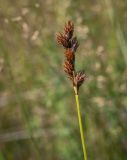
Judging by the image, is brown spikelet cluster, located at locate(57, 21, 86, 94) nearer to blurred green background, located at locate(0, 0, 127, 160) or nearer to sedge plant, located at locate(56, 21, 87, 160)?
sedge plant, located at locate(56, 21, 87, 160)

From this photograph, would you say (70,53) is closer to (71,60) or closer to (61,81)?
(71,60)

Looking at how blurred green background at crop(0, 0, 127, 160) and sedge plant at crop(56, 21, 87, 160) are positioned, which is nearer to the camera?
sedge plant at crop(56, 21, 87, 160)

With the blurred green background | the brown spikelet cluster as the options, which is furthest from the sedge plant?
the blurred green background

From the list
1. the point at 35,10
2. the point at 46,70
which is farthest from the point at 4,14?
the point at 46,70

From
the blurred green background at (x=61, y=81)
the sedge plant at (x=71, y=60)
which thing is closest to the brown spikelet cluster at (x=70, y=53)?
Result: the sedge plant at (x=71, y=60)

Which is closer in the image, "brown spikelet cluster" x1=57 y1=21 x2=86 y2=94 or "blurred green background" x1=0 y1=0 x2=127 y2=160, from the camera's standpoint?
"brown spikelet cluster" x1=57 y1=21 x2=86 y2=94

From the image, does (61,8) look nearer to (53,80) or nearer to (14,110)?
A: (53,80)
